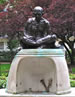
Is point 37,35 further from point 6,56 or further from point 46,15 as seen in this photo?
point 6,56

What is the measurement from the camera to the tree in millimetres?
19719

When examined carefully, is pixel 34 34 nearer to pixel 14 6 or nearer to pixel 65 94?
pixel 65 94

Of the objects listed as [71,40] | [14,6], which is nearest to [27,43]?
[14,6]

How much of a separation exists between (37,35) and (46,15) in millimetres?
11839

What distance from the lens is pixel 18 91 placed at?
776cm

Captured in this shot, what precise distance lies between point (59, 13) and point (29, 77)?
1258 cm

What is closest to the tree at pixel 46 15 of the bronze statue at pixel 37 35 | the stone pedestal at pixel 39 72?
the bronze statue at pixel 37 35

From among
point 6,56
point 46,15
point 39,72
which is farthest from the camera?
point 6,56

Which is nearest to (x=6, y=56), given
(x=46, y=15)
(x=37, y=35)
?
(x=46, y=15)

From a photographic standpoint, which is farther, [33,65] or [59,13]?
[59,13]

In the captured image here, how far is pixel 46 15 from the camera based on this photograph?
19.7 m

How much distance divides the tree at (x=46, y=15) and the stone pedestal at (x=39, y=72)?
1161 cm

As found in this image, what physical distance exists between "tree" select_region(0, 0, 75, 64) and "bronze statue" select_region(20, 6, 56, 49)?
1124 cm

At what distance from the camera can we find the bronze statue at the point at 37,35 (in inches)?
301
